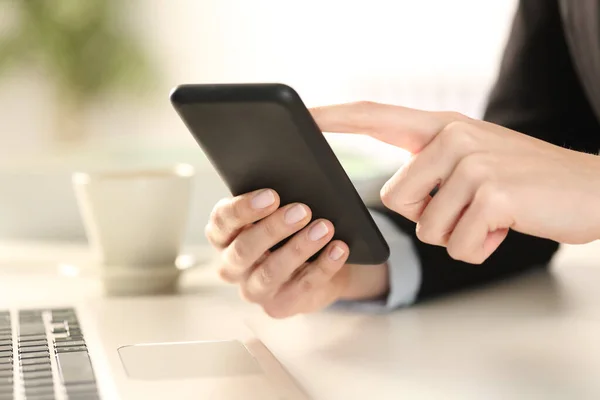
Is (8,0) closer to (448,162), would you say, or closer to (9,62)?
(9,62)

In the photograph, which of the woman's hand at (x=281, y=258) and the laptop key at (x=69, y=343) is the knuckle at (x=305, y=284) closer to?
the woman's hand at (x=281, y=258)

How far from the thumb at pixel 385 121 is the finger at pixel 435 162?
1cm

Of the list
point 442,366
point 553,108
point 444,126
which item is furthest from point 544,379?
point 553,108

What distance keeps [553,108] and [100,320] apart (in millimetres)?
678

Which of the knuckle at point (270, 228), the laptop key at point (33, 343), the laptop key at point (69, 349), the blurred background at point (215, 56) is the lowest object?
the knuckle at point (270, 228)

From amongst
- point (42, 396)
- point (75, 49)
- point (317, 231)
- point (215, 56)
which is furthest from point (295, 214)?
point (215, 56)

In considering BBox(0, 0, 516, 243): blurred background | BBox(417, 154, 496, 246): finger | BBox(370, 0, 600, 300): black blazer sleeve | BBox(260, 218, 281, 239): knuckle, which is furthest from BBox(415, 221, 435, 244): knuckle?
BBox(0, 0, 516, 243): blurred background

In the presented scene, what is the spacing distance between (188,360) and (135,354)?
0.04m

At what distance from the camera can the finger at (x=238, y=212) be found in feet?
1.98

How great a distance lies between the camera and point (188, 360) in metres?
0.53

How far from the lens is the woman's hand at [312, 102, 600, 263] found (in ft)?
1.84

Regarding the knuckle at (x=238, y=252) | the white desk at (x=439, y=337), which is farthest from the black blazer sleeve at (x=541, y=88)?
the knuckle at (x=238, y=252)

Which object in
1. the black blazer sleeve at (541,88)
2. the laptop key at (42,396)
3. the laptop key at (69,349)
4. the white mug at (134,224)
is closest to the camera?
the laptop key at (42,396)

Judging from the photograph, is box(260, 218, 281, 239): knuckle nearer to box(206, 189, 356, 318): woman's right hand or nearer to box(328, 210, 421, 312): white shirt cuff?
box(206, 189, 356, 318): woman's right hand
